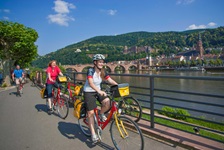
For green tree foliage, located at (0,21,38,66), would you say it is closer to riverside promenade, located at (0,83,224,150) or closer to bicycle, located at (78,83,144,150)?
riverside promenade, located at (0,83,224,150)

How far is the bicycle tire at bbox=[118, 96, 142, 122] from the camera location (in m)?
4.28

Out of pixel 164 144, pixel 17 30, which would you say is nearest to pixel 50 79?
pixel 164 144

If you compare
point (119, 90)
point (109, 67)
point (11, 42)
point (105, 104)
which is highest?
point (11, 42)

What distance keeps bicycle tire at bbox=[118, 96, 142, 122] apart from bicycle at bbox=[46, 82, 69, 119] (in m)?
1.51

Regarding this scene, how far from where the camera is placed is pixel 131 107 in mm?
4355

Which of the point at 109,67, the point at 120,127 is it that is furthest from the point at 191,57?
the point at 120,127

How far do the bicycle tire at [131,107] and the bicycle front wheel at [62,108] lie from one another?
1.53 metres

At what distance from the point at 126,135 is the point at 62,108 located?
2.62m

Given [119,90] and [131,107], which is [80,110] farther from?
[131,107]

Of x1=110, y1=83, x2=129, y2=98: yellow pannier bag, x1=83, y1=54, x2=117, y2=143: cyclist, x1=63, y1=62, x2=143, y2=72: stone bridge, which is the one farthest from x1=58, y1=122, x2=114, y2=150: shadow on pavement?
x1=63, y1=62, x2=143, y2=72: stone bridge

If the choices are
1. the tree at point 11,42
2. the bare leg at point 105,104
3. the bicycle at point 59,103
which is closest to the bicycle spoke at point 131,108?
the bare leg at point 105,104

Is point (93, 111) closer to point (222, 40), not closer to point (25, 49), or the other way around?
point (25, 49)

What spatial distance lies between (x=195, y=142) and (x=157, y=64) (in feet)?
383

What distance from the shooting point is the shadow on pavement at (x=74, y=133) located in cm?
340
